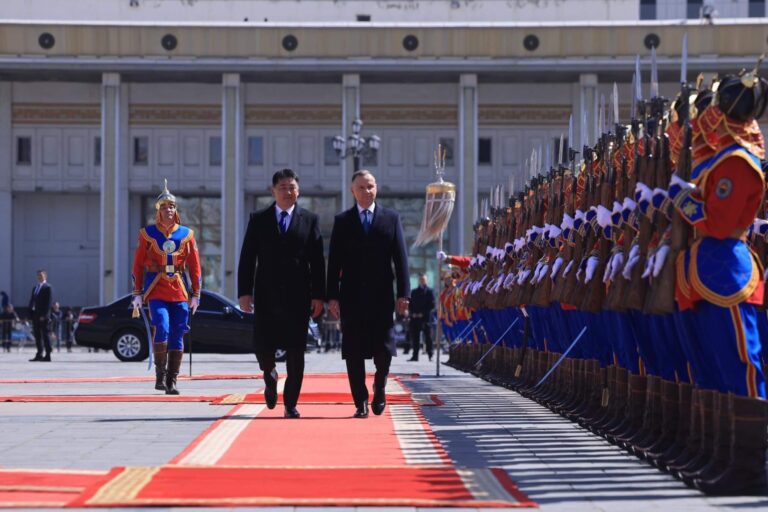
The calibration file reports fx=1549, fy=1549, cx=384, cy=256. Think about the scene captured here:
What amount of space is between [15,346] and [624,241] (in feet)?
121

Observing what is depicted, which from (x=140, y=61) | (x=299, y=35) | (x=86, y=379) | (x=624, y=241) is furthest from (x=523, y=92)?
(x=624, y=241)

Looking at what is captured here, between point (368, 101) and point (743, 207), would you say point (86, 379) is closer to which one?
point (743, 207)

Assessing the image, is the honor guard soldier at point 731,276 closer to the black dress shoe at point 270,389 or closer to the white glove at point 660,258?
the white glove at point 660,258

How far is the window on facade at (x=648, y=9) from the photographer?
70438 mm

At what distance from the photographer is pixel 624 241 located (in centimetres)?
1010

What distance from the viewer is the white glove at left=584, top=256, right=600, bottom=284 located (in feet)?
36.6

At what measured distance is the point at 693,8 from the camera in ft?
231

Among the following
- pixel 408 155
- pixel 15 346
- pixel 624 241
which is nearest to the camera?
pixel 624 241

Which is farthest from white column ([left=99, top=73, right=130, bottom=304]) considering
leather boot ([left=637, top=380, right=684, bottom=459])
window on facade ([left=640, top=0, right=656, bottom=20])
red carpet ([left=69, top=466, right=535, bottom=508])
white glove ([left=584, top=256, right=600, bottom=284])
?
red carpet ([left=69, top=466, right=535, bottom=508])

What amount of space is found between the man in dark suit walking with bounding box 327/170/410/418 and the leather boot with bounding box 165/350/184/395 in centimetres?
370

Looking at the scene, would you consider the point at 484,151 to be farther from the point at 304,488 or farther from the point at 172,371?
the point at 304,488

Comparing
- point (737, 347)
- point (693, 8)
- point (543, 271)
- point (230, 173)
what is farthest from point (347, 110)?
point (737, 347)

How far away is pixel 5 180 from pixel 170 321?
50.5 m

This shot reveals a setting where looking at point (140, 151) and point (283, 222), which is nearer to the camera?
point (283, 222)
